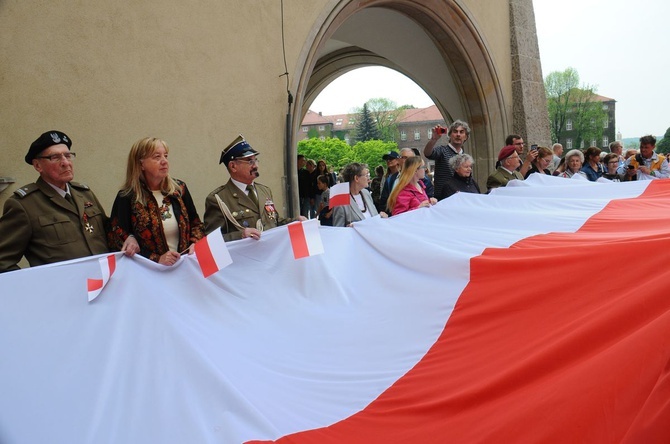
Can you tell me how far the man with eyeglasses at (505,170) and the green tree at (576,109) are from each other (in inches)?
2479

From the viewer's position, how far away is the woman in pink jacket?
5.52 meters

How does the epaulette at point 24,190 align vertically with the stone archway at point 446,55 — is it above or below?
below

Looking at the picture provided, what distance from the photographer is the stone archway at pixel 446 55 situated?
33.3 feet

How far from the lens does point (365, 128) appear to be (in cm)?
7475

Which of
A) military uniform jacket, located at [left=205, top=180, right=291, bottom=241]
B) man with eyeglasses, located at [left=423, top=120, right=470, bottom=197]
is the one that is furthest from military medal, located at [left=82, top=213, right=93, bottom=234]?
man with eyeglasses, located at [left=423, top=120, right=470, bottom=197]

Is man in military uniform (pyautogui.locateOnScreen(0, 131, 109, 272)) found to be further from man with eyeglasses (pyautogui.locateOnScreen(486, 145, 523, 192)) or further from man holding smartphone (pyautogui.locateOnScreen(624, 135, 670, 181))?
man holding smartphone (pyautogui.locateOnScreen(624, 135, 670, 181))

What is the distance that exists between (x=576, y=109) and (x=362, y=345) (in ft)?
227

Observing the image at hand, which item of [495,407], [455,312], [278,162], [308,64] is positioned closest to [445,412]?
[495,407]

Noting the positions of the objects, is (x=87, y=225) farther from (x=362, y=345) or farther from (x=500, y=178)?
(x=500, y=178)

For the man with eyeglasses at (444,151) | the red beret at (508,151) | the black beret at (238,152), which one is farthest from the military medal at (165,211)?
the red beret at (508,151)

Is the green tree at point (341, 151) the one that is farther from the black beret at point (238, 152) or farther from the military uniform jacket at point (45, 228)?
the military uniform jacket at point (45, 228)

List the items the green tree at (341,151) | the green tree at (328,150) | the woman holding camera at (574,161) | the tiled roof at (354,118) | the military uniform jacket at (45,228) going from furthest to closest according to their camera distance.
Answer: the tiled roof at (354,118) → the green tree at (341,151) → the green tree at (328,150) → the woman holding camera at (574,161) → the military uniform jacket at (45,228)

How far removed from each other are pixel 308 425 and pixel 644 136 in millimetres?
8201

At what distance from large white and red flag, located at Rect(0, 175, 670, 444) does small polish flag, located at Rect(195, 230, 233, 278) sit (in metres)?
0.08
